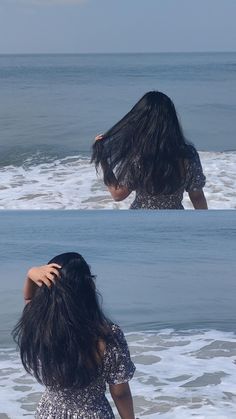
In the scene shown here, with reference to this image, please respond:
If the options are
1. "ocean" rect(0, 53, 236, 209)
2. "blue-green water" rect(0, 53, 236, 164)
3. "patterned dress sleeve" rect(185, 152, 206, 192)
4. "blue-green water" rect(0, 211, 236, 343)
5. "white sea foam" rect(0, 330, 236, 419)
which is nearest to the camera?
"patterned dress sleeve" rect(185, 152, 206, 192)

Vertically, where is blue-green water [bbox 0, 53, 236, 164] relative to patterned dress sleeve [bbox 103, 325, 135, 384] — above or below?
below

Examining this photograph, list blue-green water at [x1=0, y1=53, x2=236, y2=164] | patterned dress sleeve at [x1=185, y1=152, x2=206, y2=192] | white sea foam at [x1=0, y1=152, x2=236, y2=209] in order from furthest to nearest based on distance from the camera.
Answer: blue-green water at [x1=0, y1=53, x2=236, y2=164] → white sea foam at [x1=0, y1=152, x2=236, y2=209] → patterned dress sleeve at [x1=185, y1=152, x2=206, y2=192]

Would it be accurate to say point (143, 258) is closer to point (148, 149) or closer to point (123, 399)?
point (148, 149)

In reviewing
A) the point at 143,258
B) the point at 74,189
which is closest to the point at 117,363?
the point at 143,258

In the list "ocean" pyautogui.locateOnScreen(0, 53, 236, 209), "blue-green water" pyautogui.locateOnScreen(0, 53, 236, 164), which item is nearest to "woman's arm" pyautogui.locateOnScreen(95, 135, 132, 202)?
"ocean" pyautogui.locateOnScreen(0, 53, 236, 209)

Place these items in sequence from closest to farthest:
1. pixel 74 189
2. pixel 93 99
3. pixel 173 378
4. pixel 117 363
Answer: pixel 117 363, pixel 173 378, pixel 74 189, pixel 93 99

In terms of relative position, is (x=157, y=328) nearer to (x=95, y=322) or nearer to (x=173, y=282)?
(x=173, y=282)

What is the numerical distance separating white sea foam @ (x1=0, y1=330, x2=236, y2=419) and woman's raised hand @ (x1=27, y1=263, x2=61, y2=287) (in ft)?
3.35

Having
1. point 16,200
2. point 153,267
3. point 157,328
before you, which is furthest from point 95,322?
point 16,200

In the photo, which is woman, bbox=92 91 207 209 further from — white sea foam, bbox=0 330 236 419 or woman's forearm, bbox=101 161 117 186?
white sea foam, bbox=0 330 236 419

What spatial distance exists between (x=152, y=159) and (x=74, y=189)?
4.49 m

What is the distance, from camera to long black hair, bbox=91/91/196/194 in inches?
112

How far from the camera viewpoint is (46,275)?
2.07 meters

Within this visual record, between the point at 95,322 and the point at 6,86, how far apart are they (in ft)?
62.6
